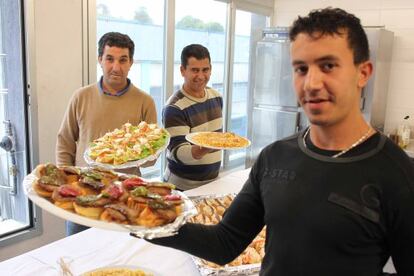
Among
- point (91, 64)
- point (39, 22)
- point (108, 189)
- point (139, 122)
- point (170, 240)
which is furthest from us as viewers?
point (91, 64)

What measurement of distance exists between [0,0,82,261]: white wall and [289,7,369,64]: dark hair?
213 cm

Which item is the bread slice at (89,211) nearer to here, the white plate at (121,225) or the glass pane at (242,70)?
the white plate at (121,225)

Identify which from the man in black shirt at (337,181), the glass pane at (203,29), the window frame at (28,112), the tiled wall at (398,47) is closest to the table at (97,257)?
Answer: the man in black shirt at (337,181)

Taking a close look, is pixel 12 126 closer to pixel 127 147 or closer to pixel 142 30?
pixel 127 147

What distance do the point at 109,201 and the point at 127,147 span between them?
84 centimetres

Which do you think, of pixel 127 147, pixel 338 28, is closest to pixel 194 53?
pixel 127 147

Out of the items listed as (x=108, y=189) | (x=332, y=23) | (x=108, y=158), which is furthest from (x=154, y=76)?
(x=332, y=23)

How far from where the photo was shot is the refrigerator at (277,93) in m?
4.11

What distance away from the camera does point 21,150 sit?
268 cm

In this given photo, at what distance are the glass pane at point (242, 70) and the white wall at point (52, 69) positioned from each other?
7.44 ft

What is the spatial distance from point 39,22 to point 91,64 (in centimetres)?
47

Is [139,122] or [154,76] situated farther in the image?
[154,76]

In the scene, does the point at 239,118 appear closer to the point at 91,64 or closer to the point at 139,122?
the point at 91,64

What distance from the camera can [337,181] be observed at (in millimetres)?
935
